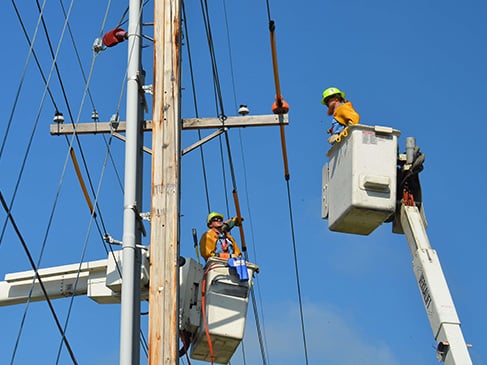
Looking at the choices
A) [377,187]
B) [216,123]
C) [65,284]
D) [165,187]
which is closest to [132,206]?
[165,187]

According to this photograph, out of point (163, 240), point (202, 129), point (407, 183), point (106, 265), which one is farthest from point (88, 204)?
point (407, 183)

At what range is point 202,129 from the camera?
1080 cm

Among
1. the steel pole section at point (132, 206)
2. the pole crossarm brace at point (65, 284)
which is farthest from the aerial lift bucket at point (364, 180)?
the pole crossarm brace at point (65, 284)

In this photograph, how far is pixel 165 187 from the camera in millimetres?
9797

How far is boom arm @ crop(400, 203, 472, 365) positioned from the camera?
8305 millimetres

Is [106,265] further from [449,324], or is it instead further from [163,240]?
[449,324]

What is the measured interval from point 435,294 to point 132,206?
8.74 ft

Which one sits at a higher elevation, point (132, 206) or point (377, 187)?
point (132, 206)

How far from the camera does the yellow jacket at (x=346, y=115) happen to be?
1003cm

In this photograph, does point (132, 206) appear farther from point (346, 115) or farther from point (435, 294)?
point (435, 294)

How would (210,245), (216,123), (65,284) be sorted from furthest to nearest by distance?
(65,284) → (210,245) → (216,123)

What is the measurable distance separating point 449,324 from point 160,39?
382 centimetres

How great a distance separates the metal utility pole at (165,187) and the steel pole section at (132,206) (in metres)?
0.16

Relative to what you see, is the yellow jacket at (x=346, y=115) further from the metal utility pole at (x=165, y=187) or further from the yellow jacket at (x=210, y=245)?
the yellow jacket at (x=210, y=245)
